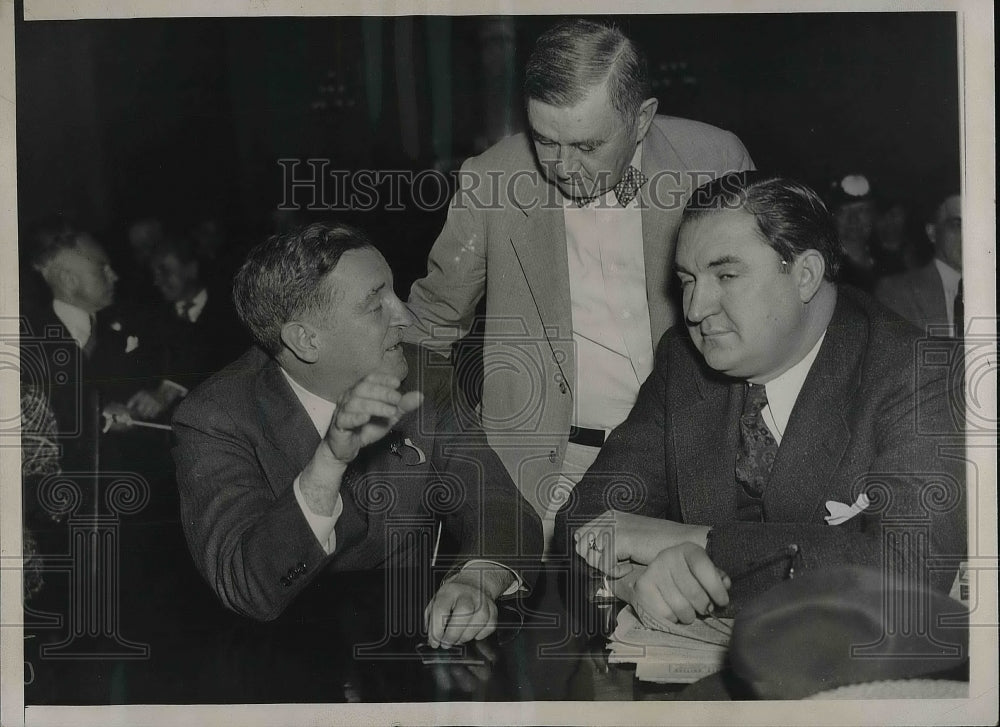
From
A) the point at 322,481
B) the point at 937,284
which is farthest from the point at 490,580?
the point at 937,284

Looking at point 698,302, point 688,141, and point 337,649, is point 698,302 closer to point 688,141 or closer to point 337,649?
point 688,141

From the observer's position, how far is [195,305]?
2961mm

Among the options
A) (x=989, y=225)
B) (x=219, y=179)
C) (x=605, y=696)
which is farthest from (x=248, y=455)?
(x=989, y=225)

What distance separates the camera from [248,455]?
2900mm

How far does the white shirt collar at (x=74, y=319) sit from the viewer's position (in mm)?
3006

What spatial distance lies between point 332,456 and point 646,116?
1.40m

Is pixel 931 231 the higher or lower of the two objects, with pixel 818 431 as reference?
higher

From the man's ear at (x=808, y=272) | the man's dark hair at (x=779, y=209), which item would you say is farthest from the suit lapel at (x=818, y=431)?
the man's dark hair at (x=779, y=209)

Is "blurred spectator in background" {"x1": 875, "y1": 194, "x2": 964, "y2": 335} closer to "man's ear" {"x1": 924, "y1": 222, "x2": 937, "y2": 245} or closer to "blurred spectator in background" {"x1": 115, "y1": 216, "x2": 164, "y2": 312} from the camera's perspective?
"man's ear" {"x1": 924, "y1": 222, "x2": 937, "y2": 245}

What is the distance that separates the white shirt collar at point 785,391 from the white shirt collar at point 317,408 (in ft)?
4.30

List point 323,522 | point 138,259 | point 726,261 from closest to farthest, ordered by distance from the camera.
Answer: point 726,261
point 323,522
point 138,259

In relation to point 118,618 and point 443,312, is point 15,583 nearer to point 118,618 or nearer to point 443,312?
point 118,618

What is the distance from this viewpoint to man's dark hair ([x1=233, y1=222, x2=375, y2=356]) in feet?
9.55

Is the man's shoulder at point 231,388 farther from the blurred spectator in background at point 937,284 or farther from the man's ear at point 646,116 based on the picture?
the blurred spectator in background at point 937,284
